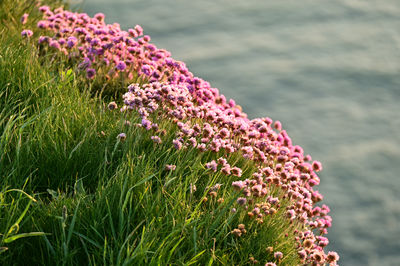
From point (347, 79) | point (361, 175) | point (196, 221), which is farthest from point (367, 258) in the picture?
point (347, 79)

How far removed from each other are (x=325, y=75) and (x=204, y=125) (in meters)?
4.42

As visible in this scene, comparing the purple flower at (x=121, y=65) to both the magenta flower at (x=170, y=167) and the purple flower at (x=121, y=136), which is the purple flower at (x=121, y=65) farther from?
the magenta flower at (x=170, y=167)

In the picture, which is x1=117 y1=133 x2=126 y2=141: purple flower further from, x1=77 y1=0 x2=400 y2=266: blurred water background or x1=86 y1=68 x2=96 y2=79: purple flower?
x1=77 y1=0 x2=400 y2=266: blurred water background

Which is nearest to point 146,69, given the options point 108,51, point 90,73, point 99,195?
point 90,73

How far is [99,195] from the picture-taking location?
10.4 ft

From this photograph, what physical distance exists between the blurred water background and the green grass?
2397mm

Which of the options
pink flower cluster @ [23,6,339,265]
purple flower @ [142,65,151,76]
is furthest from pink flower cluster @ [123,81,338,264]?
purple flower @ [142,65,151,76]

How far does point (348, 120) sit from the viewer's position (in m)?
7.38

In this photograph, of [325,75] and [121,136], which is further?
[325,75]

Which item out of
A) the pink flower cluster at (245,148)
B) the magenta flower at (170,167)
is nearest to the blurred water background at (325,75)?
the pink flower cluster at (245,148)

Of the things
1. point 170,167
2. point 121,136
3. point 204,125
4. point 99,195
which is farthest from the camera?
point 204,125

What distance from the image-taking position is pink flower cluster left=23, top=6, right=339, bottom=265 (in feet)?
12.1

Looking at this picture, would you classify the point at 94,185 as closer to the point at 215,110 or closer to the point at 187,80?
the point at 215,110

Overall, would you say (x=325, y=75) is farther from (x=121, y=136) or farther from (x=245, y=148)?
(x=121, y=136)
